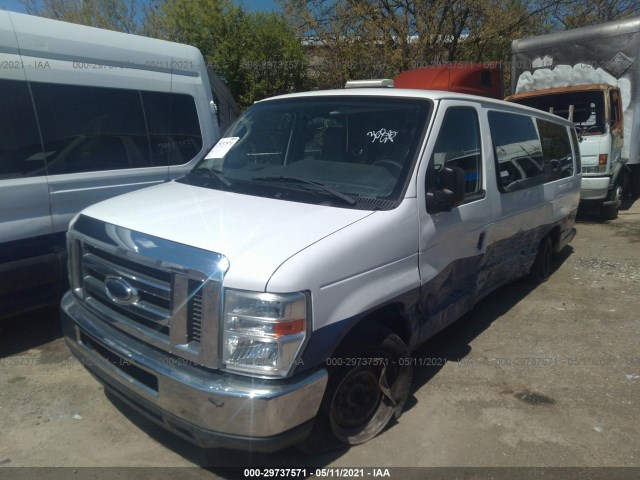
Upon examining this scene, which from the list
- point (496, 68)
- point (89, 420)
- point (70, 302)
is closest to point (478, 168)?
point (70, 302)

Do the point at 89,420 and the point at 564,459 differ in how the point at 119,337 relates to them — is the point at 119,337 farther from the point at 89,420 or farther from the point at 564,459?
the point at 564,459

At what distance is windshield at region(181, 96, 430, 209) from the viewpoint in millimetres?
3203

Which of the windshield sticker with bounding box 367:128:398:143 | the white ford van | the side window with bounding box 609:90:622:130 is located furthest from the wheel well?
the side window with bounding box 609:90:622:130

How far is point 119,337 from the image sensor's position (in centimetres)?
282

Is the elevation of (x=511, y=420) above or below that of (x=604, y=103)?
below

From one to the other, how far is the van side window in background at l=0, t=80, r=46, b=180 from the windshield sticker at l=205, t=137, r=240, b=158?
55.3 inches

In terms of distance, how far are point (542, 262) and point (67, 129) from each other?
5105mm

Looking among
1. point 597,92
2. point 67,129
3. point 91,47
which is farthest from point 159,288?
point 597,92

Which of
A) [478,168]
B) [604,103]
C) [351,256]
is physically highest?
[604,103]

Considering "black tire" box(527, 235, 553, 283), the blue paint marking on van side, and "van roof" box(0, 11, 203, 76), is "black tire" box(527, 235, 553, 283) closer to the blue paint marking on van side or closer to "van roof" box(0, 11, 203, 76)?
the blue paint marking on van side

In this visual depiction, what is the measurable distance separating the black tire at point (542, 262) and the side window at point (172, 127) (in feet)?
13.0

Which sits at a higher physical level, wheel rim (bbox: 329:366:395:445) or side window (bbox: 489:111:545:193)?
side window (bbox: 489:111:545:193)

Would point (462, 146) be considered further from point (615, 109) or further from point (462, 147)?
point (615, 109)

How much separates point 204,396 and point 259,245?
2.45ft
